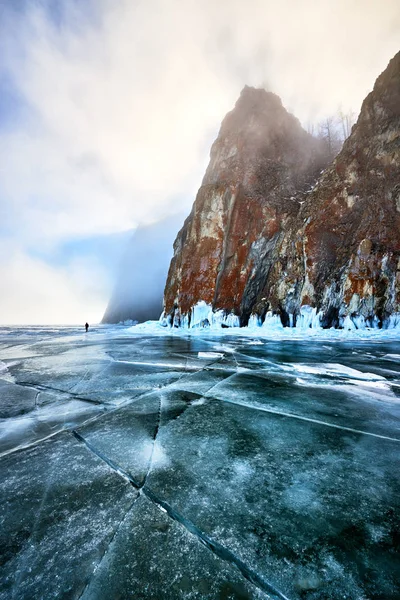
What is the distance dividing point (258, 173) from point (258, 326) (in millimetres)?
19777

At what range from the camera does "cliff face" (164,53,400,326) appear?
22141 mm

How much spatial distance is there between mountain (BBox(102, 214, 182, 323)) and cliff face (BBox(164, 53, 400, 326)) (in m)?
43.8

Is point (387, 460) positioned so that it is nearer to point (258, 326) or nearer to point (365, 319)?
point (365, 319)

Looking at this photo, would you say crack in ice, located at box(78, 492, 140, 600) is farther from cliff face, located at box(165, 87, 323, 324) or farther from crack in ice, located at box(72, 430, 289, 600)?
cliff face, located at box(165, 87, 323, 324)

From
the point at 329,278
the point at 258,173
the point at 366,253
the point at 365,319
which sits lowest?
the point at 365,319

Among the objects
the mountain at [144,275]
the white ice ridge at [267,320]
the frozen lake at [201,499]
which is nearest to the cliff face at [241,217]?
the white ice ridge at [267,320]

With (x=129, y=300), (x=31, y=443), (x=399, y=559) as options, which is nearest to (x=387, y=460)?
(x=399, y=559)

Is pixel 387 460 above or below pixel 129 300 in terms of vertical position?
below

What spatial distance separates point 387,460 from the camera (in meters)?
2.30

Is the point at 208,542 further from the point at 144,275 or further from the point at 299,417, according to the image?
the point at 144,275

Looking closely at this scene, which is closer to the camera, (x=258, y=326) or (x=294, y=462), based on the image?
(x=294, y=462)

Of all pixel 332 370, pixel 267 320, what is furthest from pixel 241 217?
pixel 332 370

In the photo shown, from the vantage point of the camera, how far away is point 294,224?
93.1 ft

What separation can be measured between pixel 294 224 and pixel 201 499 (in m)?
30.0
